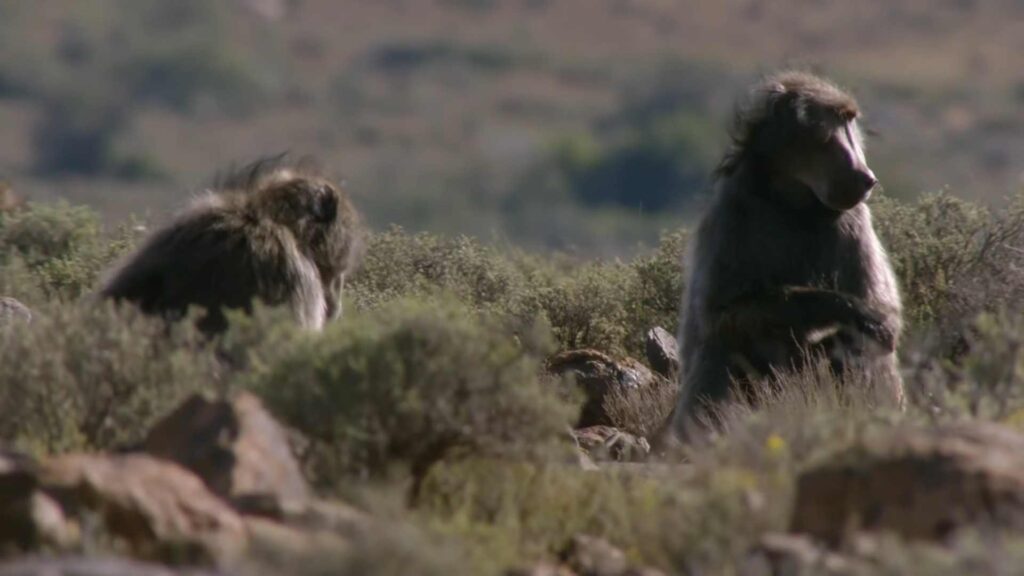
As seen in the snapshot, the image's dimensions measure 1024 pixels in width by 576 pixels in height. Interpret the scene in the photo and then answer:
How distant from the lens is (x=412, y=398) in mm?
5602

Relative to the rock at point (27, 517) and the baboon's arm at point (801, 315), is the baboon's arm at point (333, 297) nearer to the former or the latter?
the baboon's arm at point (801, 315)

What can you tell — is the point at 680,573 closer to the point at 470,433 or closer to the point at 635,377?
the point at 470,433

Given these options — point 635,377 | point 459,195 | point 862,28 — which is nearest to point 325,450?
point 635,377

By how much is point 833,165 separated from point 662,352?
6.51ft

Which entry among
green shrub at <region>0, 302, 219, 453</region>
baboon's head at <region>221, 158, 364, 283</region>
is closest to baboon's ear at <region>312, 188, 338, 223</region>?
baboon's head at <region>221, 158, 364, 283</region>

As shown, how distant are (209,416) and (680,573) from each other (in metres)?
1.23

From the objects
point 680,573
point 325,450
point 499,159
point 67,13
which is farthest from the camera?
point 67,13

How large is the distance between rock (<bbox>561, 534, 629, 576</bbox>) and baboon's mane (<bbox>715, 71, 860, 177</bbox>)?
278cm

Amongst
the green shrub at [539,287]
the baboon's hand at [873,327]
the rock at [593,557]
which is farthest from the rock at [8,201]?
the rock at [593,557]

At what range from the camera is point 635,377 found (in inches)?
372

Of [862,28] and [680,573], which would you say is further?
[862,28]

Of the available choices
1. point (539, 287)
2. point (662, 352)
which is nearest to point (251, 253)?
point (662, 352)

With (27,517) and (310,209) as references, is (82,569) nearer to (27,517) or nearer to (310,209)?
(27,517)

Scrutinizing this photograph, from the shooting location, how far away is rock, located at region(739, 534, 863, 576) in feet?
15.0
